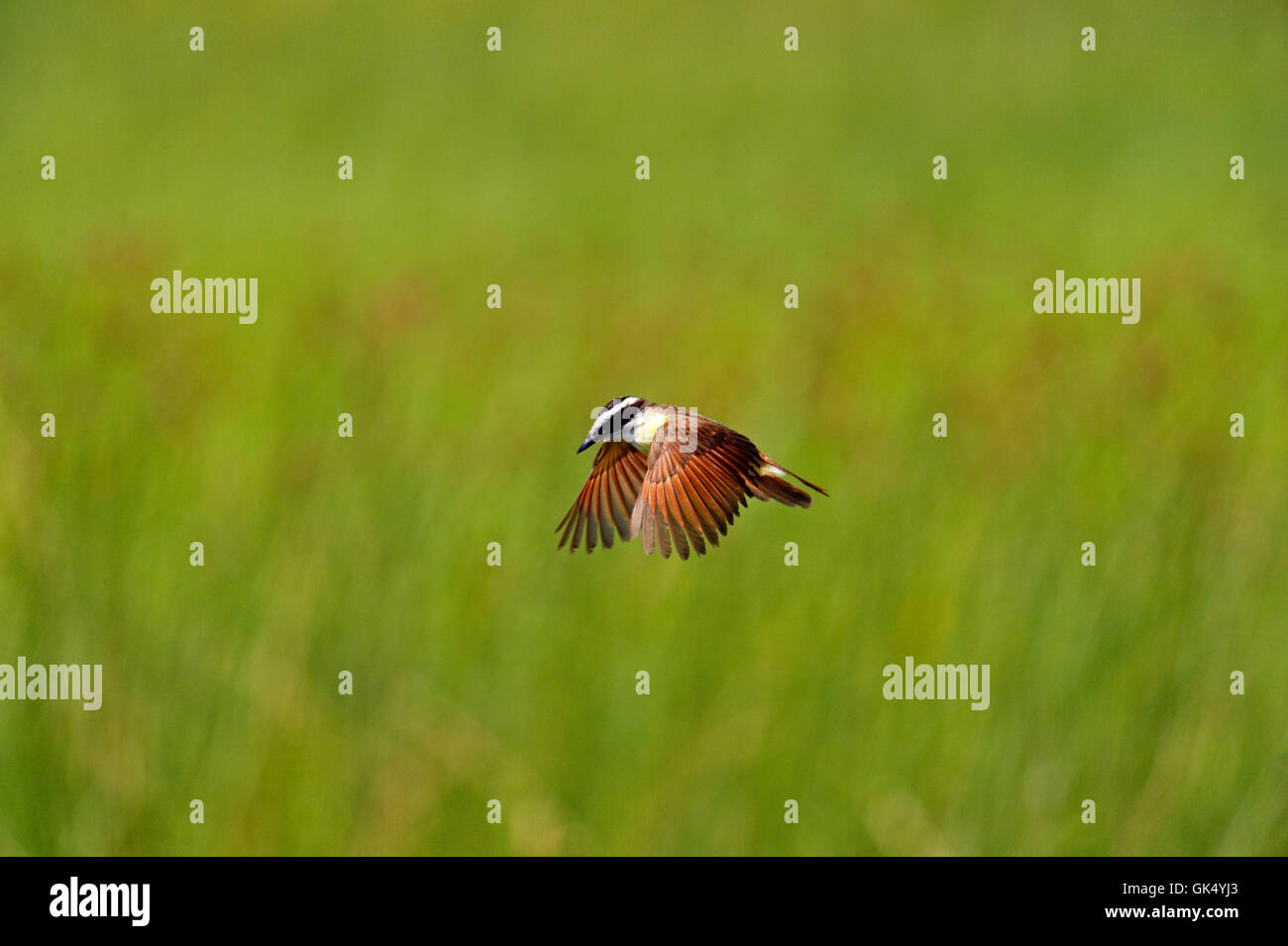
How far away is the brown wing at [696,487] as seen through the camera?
1.31 m

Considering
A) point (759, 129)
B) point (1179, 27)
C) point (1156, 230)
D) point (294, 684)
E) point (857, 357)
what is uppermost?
point (1179, 27)

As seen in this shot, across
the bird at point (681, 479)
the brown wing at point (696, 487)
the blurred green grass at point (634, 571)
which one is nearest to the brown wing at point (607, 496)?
the bird at point (681, 479)

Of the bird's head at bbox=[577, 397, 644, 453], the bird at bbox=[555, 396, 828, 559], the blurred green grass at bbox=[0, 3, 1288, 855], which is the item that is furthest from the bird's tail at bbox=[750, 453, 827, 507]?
the blurred green grass at bbox=[0, 3, 1288, 855]

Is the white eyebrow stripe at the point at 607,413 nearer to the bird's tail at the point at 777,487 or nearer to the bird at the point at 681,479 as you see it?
the bird at the point at 681,479

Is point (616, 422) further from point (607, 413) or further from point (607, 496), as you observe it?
point (607, 496)

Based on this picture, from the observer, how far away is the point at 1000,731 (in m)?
3.19

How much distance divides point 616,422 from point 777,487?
20 cm

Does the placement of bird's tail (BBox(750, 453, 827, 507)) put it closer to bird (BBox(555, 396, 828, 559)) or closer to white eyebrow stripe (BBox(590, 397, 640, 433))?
bird (BBox(555, 396, 828, 559))

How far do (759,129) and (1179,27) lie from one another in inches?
155

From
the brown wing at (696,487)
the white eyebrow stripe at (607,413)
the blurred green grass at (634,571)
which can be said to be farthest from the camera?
the blurred green grass at (634,571)

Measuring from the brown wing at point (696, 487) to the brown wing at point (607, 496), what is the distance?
0.11 m

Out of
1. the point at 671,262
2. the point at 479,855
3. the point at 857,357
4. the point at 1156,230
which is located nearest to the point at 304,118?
the point at 671,262

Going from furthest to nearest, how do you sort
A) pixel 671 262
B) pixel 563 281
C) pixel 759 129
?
pixel 759 129 < pixel 671 262 < pixel 563 281
